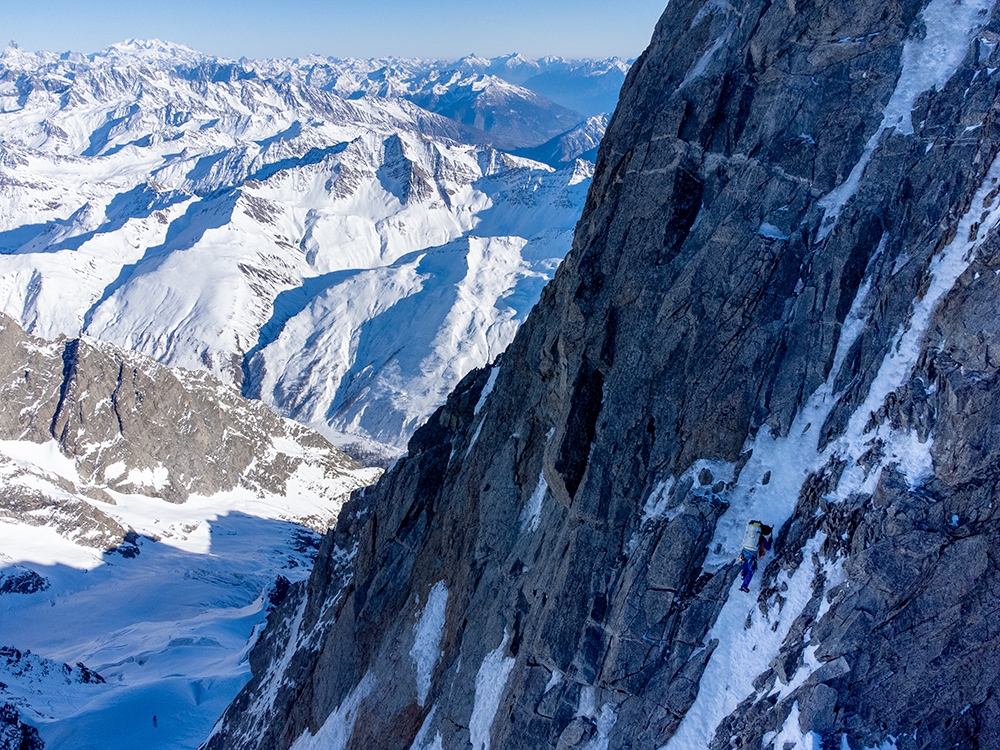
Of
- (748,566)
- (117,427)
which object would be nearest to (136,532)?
(117,427)

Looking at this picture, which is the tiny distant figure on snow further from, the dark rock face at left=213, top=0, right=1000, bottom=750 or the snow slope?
the snow slope

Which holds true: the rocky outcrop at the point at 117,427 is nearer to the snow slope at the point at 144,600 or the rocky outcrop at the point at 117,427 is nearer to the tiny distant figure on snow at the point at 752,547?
the snow slope at the point at 144,600

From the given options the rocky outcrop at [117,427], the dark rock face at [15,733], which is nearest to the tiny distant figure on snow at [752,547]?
the dark rock face at [15,733]

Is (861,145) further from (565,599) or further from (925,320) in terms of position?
(565,599)

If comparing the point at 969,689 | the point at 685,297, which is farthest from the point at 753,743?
the point at 685,297

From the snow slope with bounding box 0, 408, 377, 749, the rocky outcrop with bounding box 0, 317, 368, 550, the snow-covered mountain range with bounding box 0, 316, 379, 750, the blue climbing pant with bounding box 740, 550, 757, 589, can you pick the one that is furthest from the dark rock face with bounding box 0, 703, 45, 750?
the rocky outcrop with bounding box 0, 317, 368, 550

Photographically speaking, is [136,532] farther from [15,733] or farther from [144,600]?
[15,733]
